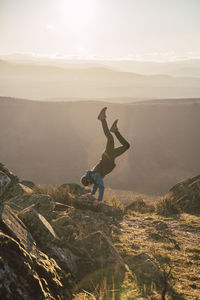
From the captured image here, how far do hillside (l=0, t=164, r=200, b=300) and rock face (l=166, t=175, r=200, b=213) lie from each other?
4.19 feet

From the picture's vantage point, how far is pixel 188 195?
10430 mm

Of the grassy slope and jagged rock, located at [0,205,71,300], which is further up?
jagged rock, located at [0,205,71,300]

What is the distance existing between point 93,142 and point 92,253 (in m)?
43.0

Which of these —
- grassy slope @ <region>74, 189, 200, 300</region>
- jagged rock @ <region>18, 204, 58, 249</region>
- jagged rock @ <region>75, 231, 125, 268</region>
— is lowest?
grassy slope @ <region>74, 189, 200, 300</region>

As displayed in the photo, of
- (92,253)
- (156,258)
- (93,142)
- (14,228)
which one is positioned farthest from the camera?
(93,142)

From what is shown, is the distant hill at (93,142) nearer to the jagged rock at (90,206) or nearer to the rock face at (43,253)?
the jagged rock at (90,206)

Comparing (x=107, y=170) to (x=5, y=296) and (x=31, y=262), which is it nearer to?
(x=31, y=262)

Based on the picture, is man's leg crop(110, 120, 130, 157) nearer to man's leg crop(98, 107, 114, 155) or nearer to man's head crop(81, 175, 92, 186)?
man's leg crop(98, 107, 114, 155)

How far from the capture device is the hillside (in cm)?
260

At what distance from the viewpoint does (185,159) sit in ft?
139

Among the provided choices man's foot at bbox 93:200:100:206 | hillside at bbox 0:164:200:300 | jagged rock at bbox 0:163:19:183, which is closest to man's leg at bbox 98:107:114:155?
man's foot at bbox 93:200:100:206

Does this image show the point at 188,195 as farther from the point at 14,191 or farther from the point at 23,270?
the point at 23,270

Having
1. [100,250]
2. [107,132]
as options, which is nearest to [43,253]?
[100,250]

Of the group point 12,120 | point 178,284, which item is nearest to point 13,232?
point 178,284
